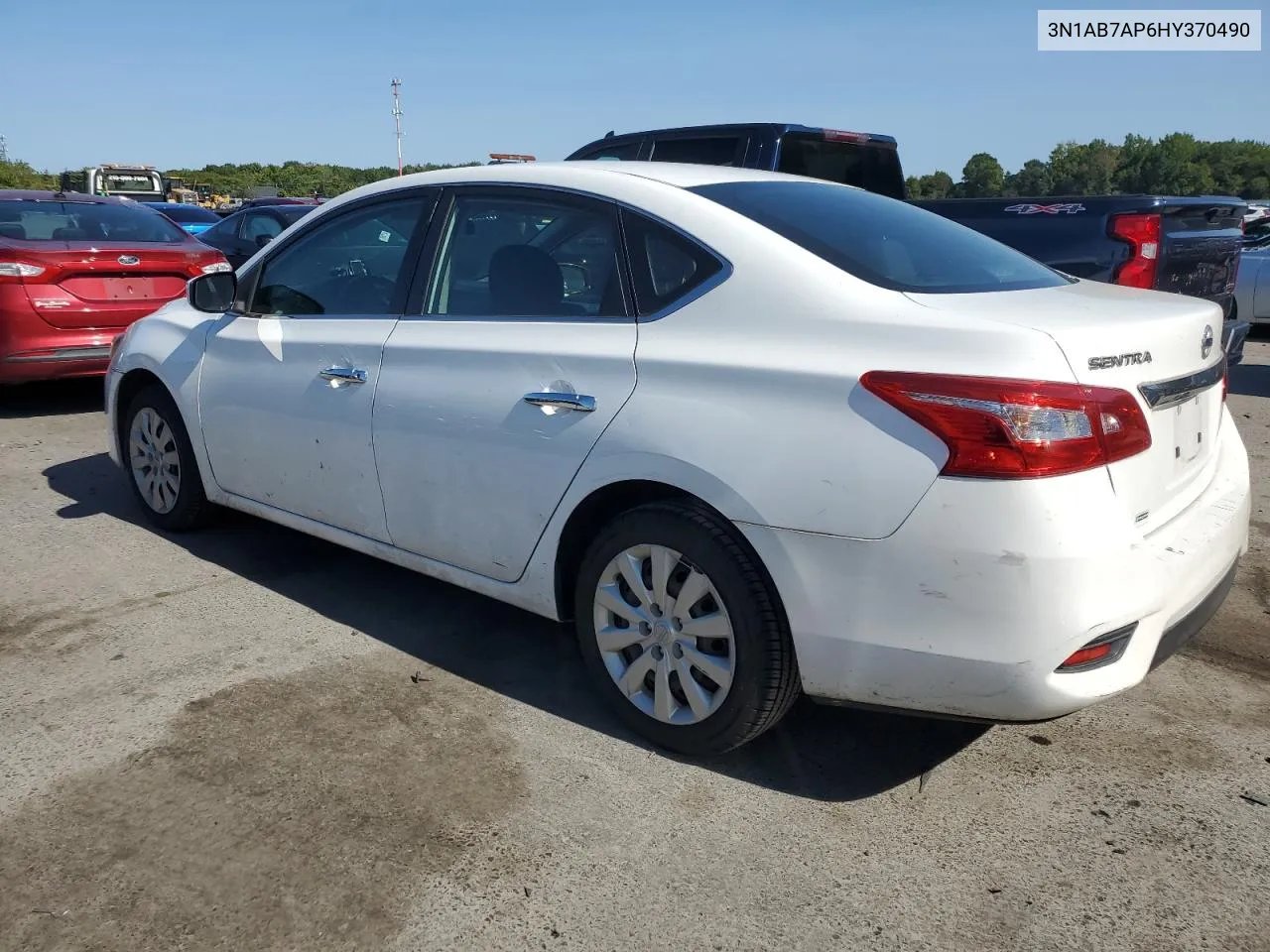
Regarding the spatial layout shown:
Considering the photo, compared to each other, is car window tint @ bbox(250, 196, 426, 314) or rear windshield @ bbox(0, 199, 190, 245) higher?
rear windshield @ bbox(0, 199, 190, 245)

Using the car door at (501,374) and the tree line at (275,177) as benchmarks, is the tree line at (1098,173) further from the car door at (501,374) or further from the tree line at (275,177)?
the car door at (501,374)

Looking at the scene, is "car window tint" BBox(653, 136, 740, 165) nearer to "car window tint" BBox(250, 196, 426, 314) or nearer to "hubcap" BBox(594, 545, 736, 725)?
"car window tint" BBox(250, 196, 426, 314)

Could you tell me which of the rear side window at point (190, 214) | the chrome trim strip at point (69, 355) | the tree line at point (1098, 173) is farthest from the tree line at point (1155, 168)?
the chrome trim strip at point (69, 355)

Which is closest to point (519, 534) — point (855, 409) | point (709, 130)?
point (855, 409)

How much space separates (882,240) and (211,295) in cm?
284

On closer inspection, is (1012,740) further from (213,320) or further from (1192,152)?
(1192,152)

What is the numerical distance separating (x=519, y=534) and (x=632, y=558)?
456mm

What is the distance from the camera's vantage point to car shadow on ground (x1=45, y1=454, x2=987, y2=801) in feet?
10.2

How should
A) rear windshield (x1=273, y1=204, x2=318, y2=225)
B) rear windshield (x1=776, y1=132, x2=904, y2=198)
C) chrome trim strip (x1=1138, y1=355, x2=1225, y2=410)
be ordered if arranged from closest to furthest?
chrome trim strip (x1=1138, y1=355, x2=1225, y2=410) → rear windshield (x1=776, y1=132, x2=904, y2=198) → rear windshield (x1=273, y1=204, x2=318, y2=225)

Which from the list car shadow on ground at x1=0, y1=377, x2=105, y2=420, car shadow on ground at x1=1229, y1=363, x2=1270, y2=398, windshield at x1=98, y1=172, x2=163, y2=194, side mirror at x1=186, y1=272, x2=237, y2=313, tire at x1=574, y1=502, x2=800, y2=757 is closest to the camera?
tire at x1=574, y1=502, x2=800, y2=757

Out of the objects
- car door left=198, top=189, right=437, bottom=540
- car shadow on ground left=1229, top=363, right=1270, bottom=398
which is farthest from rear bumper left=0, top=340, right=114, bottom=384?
car shadow on ground left=1229, top=363, right=1270, bottom=398

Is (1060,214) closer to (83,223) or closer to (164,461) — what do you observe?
Result: (164,461)

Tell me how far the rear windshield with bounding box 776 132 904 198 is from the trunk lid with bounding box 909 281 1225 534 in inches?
169

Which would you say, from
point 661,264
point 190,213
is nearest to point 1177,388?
point 661,264
